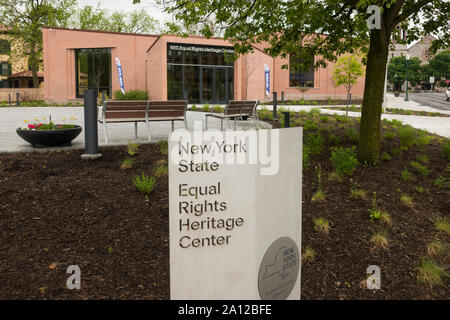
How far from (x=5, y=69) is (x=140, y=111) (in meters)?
65.5

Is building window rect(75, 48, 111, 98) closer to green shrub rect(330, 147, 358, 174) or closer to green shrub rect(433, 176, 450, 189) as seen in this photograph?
green shrub rect(330, 147, 358, 174)

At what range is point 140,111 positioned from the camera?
822 cm

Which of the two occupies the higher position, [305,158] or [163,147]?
[163,147]

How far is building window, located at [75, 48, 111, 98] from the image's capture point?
111 feet

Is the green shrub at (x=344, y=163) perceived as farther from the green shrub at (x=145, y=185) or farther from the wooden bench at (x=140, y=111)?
the wooden bench at (x=140, y=111)

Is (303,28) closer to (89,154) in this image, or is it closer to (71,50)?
(89,154)

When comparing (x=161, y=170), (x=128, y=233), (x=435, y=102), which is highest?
(x=435, y=102)

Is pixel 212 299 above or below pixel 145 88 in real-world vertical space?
below

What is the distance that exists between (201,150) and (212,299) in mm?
835

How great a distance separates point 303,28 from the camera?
785 cm

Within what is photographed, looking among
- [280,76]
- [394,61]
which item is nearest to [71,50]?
[280,76]

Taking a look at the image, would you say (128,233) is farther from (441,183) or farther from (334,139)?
(334,139)

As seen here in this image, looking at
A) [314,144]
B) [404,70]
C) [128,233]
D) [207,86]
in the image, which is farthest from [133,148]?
[404,70]

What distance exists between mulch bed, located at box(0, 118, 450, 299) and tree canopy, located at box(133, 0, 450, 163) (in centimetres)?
146
